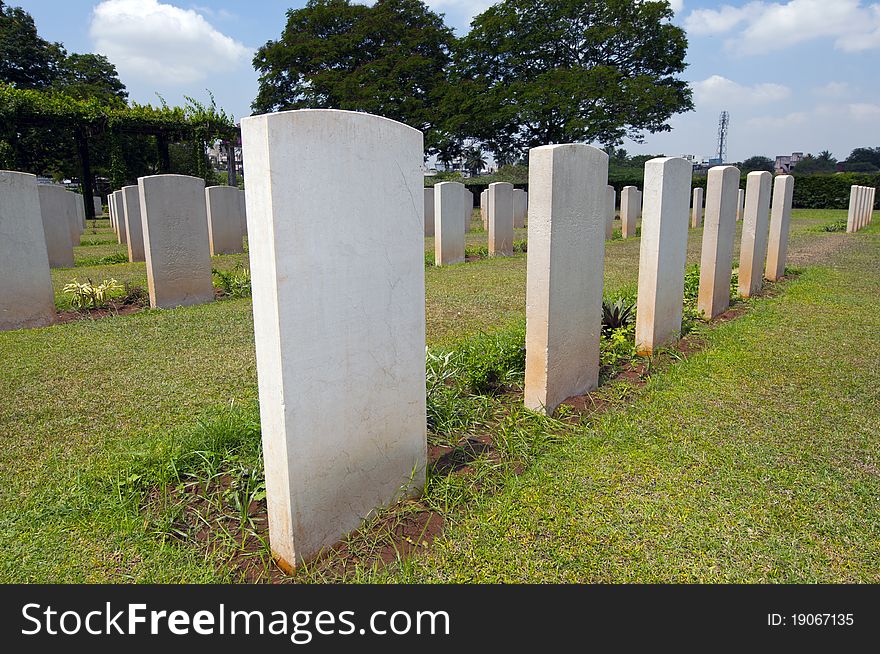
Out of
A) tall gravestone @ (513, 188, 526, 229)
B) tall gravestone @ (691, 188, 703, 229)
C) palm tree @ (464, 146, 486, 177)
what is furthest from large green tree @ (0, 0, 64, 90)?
tall gravestone @ (691, 188, 703, 229)

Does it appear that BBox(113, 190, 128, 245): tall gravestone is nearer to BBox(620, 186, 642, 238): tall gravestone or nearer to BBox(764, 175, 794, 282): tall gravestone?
BBox(620, 186, 642, 238): tall gravestone

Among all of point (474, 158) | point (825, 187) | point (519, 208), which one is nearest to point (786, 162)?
point (825, 187)

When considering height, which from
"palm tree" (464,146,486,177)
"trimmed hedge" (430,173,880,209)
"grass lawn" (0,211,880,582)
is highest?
"palm tree" (464,146,486,177)

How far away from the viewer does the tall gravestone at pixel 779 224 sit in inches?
315

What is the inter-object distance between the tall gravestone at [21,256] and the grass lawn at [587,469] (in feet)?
2.49

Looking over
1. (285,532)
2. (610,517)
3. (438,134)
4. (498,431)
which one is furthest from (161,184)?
(438,134)

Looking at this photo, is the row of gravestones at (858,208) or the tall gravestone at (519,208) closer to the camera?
the row of gravestones at (858,208)

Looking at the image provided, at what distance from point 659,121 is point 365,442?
31.1 meters

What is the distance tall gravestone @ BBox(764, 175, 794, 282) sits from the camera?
315 inches

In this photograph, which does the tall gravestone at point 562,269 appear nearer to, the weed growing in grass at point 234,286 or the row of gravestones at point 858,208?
the weed growing in grass at point 234,286

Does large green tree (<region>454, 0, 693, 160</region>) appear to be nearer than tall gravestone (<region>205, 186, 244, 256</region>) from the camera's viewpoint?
No

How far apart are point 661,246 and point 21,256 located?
244 inches

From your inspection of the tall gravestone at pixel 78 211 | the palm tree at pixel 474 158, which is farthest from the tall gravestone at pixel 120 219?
the palm tree at pixel 474 158

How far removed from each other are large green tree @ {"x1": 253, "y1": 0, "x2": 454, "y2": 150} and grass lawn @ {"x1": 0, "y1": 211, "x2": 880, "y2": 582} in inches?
1149
